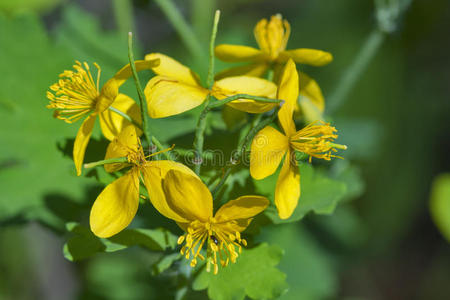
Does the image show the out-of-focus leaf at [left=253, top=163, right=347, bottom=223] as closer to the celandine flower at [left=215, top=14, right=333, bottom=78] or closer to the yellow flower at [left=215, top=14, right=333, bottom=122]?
the yellow flower at [left=215, top=14, right=333, bottom=122]

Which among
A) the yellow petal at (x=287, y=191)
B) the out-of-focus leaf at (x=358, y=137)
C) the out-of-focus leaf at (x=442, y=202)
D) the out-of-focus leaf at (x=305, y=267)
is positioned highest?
the yellow petal at (x=287, y=191)

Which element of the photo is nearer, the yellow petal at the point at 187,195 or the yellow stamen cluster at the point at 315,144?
the yellow petal at the point at 187,195

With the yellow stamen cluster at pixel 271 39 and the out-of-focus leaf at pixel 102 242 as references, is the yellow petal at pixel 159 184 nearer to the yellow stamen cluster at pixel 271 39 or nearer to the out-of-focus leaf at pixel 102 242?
the out-of-focus leaf at pixel 102 242

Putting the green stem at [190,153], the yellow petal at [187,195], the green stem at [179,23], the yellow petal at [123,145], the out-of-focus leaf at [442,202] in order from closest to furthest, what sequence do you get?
the yellow petal at [187,195] → the yellow petal at [123,145] → the green stem at [190,153] → the green stem at [179,23] → the out-of-focus leaf at [442,202]

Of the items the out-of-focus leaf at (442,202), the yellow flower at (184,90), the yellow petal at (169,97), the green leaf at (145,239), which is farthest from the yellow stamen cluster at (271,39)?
the out-of-focus leaf at (442,202)

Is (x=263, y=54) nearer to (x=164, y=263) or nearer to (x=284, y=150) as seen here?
(x=284, y=150)

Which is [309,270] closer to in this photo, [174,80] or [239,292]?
[239,292]

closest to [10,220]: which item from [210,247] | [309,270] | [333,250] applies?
[210,247]

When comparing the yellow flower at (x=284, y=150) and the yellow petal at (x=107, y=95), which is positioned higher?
the yellow petal at (x=107, y=95)

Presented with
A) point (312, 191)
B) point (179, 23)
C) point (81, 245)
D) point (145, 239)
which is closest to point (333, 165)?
point (312, 191)
